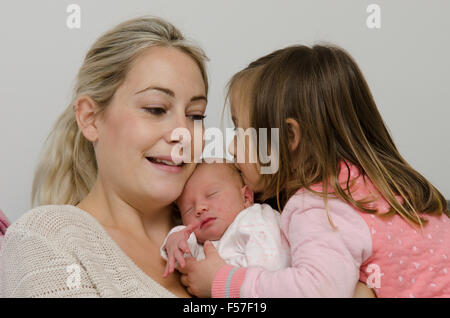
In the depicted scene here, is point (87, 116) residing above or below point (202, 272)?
above

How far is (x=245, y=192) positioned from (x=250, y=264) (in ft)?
1.25

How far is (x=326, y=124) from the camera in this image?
1509 millimetres

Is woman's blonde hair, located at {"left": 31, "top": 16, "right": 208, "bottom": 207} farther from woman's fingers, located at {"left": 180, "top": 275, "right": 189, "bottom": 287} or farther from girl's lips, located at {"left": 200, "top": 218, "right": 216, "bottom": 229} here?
woman's fingers, located at {"left": 180, "top": 275, "right": 189, "bottom": 287}

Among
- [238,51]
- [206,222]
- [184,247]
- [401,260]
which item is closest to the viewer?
[401,260]

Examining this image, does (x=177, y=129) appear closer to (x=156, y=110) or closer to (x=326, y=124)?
(x=156, y=110)

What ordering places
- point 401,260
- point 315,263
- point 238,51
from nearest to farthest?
point 315,263 → point 401,260 → point 238,51

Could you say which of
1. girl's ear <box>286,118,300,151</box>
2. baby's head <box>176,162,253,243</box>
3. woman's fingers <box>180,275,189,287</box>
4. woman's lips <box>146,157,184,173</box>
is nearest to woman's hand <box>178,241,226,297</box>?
woman's fingers <box>180,275,189,287</box>

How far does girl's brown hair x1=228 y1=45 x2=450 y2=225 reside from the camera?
146 centimetres

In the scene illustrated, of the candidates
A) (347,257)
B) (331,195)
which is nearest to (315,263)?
(347,257)

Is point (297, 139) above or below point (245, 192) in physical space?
above

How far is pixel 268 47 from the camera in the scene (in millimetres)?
2398

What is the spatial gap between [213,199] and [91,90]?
55cm
